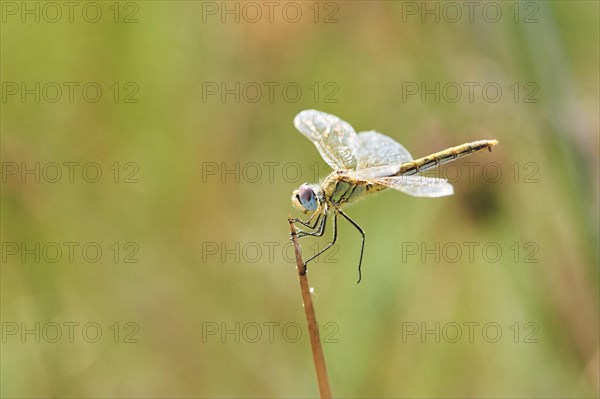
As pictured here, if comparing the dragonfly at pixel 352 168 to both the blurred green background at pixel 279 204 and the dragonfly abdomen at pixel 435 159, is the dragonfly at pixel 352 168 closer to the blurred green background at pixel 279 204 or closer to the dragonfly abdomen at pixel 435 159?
the dragonfly abdomen at pixel 435 159

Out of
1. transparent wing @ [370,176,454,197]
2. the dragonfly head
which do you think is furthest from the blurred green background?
the dragonfly head

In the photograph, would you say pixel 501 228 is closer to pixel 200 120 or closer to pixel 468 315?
pixel 468 315

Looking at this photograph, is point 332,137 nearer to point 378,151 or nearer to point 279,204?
point 378,151

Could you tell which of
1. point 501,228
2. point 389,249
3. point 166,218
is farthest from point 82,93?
point 501,228

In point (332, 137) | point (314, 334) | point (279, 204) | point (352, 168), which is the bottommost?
point (314, 334)

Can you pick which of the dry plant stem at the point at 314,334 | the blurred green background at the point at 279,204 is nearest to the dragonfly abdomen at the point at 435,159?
the blurred green background at the point at 279,204

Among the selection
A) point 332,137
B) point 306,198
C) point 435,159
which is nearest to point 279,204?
point 332,137
